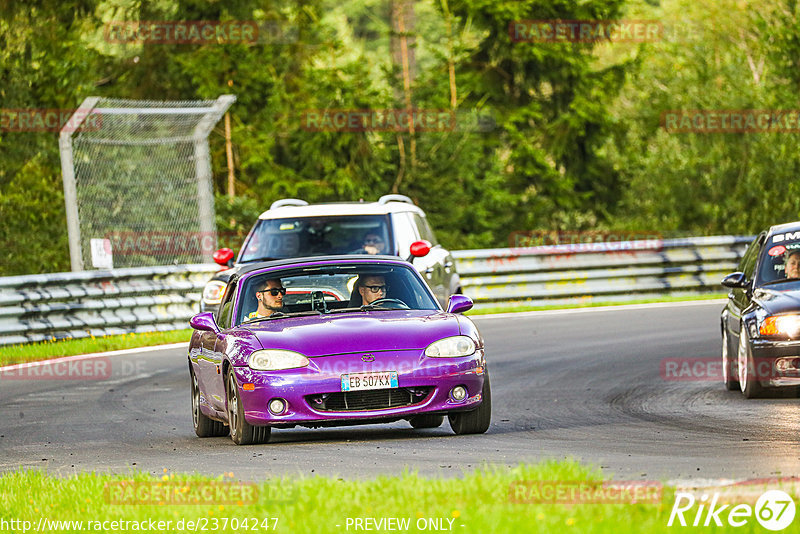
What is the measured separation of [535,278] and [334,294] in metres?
14.5

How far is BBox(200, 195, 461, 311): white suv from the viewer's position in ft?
53.3

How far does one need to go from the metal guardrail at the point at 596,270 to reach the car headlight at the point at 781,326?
523 inches

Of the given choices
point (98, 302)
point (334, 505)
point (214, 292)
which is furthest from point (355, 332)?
point (98, 302)

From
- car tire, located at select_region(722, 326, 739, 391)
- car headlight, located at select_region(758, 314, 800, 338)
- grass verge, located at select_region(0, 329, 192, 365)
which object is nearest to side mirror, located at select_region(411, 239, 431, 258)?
car tire, located at select_region(722, 326, 739, 391)

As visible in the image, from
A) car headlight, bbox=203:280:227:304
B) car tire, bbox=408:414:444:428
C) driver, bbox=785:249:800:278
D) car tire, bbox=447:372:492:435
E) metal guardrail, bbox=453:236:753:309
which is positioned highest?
driver, bbox=785:249:800:278

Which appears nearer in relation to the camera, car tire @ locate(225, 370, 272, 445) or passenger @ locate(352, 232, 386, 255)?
car tire @ locate(225, 370, 272, 445)

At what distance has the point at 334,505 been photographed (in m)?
6.91

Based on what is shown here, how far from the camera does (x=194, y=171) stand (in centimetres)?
2306

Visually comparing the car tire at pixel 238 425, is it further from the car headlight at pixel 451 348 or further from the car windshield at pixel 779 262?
the car windshield at pixel 779 262

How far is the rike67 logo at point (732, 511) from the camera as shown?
19.7 feet

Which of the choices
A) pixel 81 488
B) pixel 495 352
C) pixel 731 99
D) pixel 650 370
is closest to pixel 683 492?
pixel 81 488

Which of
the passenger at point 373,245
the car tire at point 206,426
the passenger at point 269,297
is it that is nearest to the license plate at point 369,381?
the passenger at point 269,297

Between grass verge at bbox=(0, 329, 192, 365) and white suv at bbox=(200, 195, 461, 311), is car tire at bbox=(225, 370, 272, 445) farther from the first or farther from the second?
grass verge at bbox=(0, 329, 192, 365)

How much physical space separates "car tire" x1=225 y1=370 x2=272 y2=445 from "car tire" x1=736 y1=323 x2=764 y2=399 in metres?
4.02
